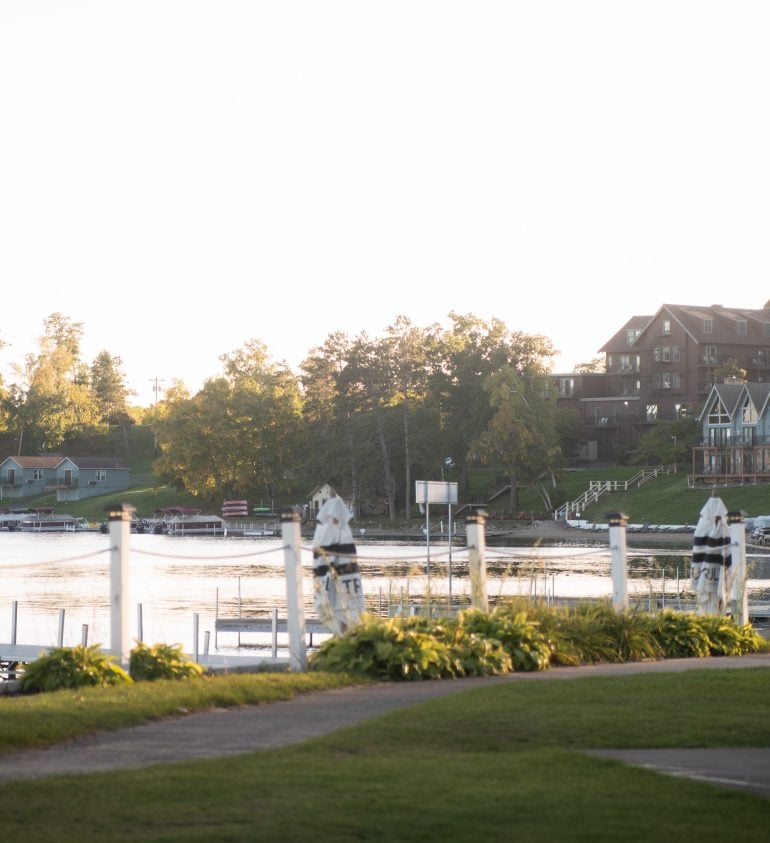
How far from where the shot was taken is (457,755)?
403 inches

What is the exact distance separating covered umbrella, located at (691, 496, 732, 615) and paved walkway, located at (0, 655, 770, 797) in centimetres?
684

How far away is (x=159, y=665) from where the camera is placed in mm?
13758

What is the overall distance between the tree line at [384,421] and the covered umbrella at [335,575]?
9435 cm

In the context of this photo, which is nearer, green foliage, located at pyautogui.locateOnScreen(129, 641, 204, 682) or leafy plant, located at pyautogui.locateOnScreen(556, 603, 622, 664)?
green foliage, located at pyautogui.locateOnScreen(129, 641, 204, 682)

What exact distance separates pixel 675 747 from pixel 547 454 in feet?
333

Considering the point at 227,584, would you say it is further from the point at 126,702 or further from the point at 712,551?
the point at 126,702

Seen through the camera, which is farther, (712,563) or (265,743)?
(712,563)

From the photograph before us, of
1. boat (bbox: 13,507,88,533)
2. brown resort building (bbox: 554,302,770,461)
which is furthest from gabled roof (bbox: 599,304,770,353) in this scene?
boat (bbox: 13,507,88,533)

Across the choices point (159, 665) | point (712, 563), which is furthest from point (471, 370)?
point (159, 665)

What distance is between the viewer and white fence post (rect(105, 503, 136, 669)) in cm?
1366

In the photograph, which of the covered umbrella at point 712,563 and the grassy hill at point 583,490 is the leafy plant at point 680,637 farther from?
the grassy hill at point 583,490

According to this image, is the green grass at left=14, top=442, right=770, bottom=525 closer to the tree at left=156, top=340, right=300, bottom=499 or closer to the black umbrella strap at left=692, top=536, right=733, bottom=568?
the tree at left=156, top=340, right=300, bottom=499

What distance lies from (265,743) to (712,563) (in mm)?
10713

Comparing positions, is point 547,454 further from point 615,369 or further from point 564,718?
point 564,718
